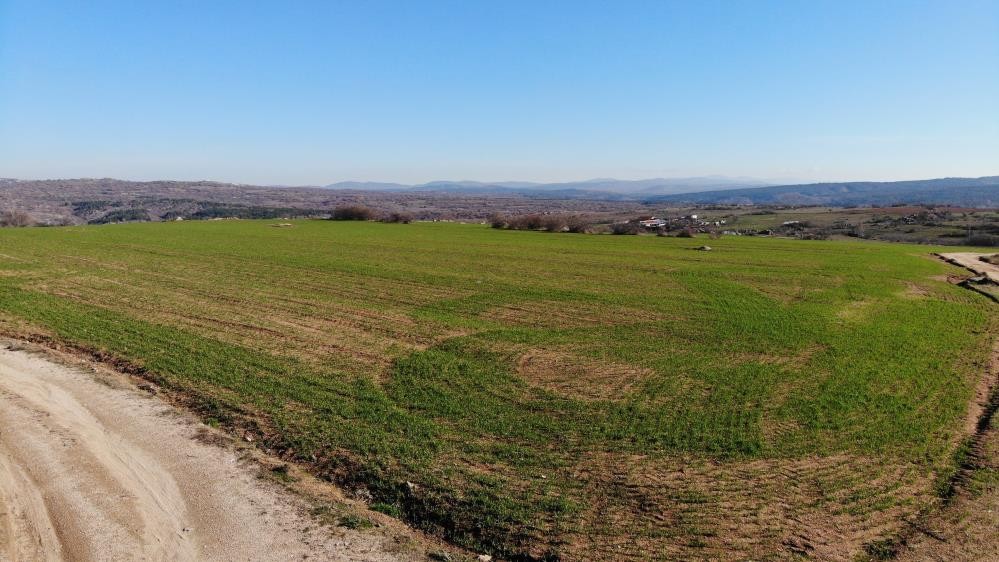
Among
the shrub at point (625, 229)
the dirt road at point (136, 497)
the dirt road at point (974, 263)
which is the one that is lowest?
the dirt road at point (136, 497)

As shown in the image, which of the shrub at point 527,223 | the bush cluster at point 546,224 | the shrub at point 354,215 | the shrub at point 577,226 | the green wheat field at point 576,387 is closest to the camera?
the green wheat field at point 576,387

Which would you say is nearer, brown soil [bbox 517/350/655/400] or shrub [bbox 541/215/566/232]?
brown soil [bbox 517/350/655/400]

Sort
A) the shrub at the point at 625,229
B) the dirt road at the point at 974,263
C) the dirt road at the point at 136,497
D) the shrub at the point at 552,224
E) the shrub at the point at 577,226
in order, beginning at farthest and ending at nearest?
the shrub at the point at 552,224 < the shrub at the point at 577,226 < the shrub at the point at 625,229 < the dirt road at the point at 974,263 < the dirt road at the point at 136,497

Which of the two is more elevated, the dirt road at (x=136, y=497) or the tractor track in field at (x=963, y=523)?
the dirt road at (x=136, y=497)

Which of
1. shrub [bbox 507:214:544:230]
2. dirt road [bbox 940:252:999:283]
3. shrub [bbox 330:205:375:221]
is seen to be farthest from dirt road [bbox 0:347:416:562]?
shrub [bbox 330:205:375:221]

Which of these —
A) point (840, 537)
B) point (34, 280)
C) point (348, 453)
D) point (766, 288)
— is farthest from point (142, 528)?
point (766, 288)

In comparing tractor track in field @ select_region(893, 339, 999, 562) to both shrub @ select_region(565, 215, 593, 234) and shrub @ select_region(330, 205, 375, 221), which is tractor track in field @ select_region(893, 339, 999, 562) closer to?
shrub @ select_region(565, 215, 593, 234)

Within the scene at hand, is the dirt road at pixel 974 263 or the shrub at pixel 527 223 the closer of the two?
the dirt road at pixel 974 263

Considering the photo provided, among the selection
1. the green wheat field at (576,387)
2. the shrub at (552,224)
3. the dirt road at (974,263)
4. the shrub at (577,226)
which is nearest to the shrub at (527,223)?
the shrub at (552,224)

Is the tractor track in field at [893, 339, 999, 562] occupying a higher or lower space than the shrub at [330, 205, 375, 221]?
lower

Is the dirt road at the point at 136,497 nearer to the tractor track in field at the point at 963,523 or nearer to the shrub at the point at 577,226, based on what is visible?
the tractor track in field at the point at 963,523
